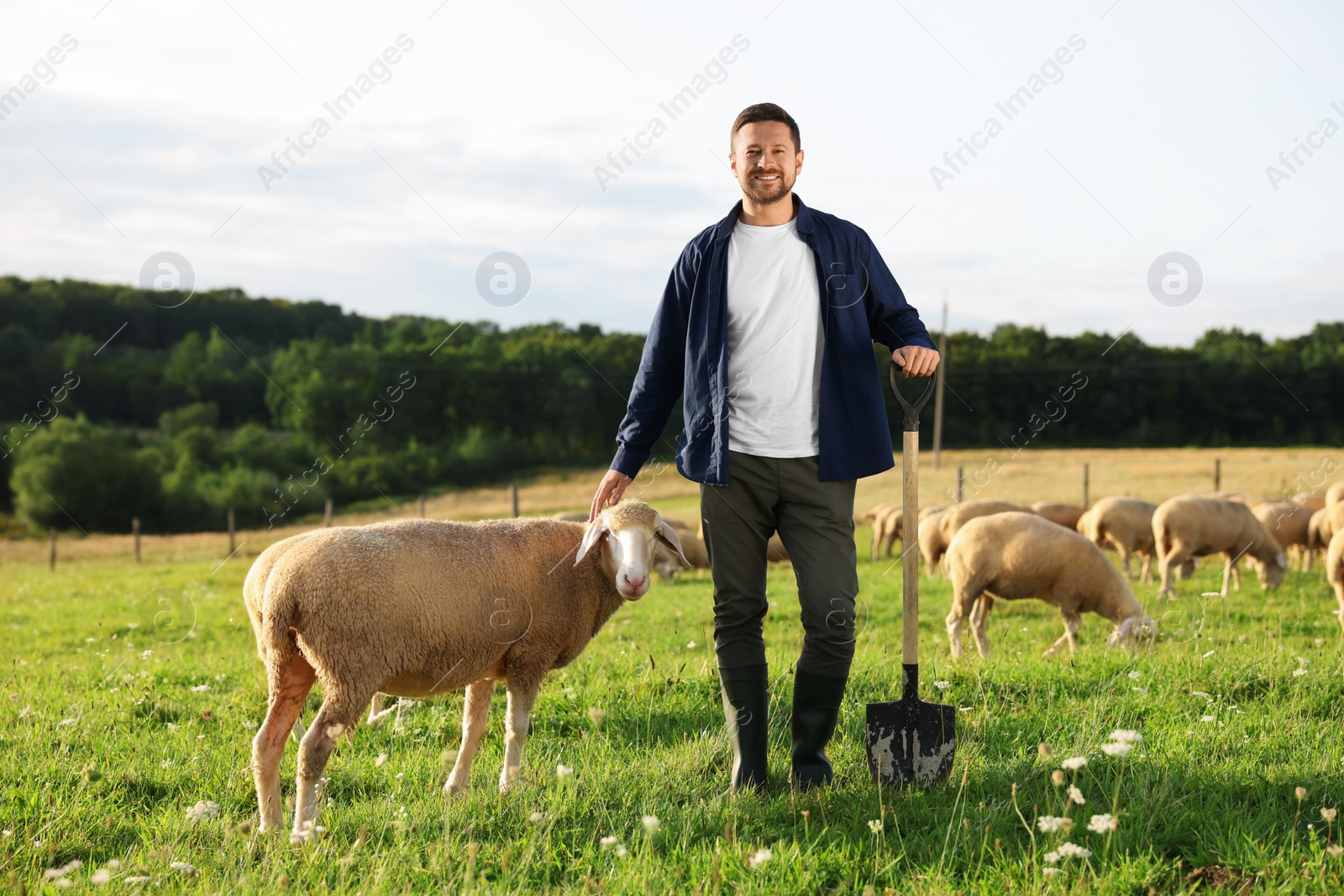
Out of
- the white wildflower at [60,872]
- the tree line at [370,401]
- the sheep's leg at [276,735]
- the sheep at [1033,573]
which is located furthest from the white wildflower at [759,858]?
the tree line at [370,401]

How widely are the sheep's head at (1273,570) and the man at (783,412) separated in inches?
439

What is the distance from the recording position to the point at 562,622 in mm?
4312

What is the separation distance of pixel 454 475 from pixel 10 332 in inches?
1359

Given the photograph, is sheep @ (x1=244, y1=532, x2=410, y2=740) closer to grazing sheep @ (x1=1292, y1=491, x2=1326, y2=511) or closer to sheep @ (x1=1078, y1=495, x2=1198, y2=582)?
sheep @ (x1=1078, y1=495, x2=1198, y2=582)

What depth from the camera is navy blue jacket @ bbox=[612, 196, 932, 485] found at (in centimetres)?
372

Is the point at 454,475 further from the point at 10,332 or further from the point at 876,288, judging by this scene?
the point at 876,288

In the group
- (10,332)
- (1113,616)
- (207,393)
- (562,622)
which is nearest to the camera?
(562,622)

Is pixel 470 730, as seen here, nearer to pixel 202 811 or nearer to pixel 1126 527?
pixel 202 811

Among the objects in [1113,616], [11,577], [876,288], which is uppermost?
[876,288]

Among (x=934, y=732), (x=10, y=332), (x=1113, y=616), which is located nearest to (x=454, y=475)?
(x=10, y=332)

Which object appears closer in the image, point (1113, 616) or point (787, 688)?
point (787, 688)

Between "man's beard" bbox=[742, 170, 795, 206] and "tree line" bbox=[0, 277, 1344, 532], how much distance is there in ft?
166

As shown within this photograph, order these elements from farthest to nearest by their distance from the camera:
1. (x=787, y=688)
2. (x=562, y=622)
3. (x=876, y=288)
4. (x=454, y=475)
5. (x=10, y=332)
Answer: (x=10, y=332)
(x=454, y=475)
(x=787, y=688)
(x=562, y=622)
(x=876, y=288)

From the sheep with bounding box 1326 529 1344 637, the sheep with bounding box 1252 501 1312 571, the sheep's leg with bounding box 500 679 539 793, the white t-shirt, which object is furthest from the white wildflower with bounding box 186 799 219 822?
→ the sheep with bounding box 1252 501 1312 571
